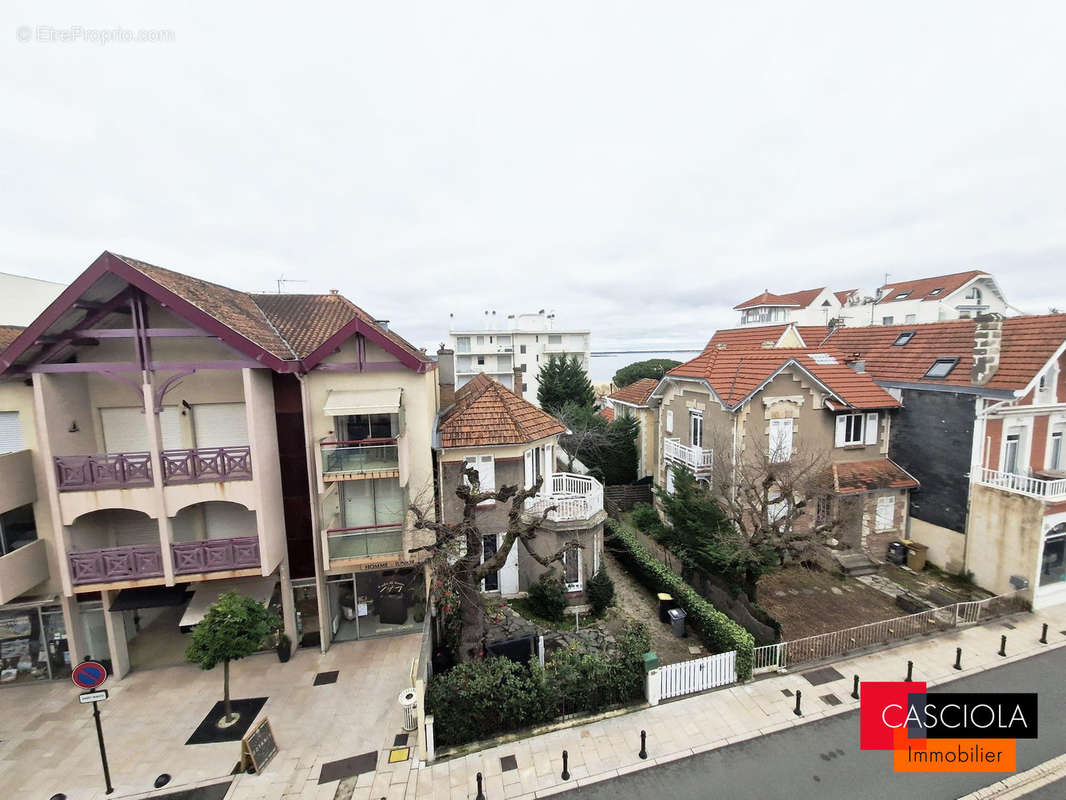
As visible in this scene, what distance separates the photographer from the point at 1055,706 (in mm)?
12438

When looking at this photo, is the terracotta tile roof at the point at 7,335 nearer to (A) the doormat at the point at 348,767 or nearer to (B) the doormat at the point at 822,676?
(A) the doormat at the point at 348,767

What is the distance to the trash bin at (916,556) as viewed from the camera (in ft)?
67.4

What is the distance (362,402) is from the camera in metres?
14.2

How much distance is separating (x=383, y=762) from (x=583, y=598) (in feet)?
29.9

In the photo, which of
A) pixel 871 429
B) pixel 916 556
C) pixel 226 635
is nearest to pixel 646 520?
pixel 871 429

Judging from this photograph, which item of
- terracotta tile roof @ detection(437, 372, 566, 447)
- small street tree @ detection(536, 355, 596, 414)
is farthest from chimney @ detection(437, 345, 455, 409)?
small street tree @ detection(536, 355, 596, 414)

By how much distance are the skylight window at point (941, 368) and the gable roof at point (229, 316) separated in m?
21.9

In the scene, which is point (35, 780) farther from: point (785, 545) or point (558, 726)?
point (785, 545)

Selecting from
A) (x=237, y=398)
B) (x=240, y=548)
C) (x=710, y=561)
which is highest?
(x=237, y=398)

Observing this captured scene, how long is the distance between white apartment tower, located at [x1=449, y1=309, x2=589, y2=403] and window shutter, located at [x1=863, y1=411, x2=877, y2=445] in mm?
39878

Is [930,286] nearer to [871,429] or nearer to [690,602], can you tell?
[871,429]

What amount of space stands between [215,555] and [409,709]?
7027 millimetres

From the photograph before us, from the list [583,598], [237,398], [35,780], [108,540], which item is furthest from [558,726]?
[108,540]

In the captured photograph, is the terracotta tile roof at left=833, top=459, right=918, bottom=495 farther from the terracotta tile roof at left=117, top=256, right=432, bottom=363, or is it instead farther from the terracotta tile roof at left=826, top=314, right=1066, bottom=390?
the terracotta tile roof at left=117, top=256, right=432, bottom=363
